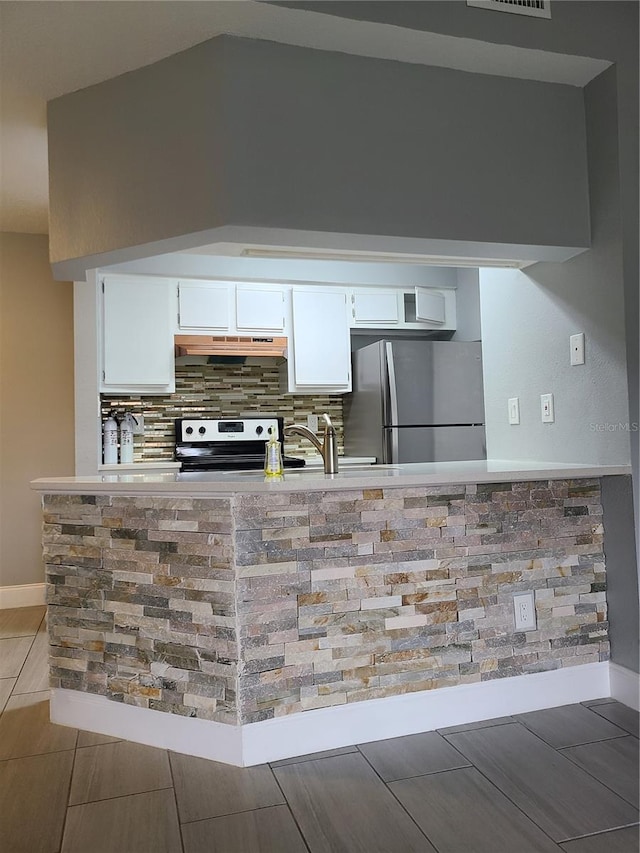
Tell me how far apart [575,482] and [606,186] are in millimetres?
1110

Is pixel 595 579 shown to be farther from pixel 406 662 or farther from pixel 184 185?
pixel 184 185

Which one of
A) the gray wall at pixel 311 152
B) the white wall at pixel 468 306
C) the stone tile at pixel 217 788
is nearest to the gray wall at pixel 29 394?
the gray wall at pixel 311 152

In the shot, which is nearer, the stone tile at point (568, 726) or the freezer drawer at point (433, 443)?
the stone tile at point (568, 726)

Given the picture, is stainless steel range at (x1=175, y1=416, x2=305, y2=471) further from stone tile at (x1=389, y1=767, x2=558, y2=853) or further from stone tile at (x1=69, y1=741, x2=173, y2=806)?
stone tile at (x1=389, y1=767, x2=558, y2=853)

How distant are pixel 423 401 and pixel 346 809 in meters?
2.89

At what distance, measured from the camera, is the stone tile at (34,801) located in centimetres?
172

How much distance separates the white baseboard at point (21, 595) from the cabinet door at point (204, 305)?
194 centimetres

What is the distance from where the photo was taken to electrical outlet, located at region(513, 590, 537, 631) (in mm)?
2420

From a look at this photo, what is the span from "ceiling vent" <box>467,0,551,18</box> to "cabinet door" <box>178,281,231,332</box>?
254cm

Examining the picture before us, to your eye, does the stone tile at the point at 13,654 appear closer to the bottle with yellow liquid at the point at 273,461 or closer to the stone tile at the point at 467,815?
the bottle with yellow liquid at the point at 273,461

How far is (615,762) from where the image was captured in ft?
6.60

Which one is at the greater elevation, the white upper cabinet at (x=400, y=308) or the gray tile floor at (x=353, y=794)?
the white upper cabinet at (x=400, y=308)

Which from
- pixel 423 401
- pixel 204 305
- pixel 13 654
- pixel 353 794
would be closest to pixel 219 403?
pixel 204 305

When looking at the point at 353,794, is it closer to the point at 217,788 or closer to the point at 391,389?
the point at 217,788
